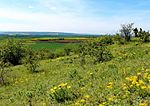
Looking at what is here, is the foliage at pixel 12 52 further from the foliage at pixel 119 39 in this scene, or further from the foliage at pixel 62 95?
the foliage at pixel 62 95

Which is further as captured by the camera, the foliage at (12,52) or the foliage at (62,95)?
the foliage at (12,52)

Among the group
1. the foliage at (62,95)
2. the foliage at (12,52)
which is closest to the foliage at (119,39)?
the foliage at (12,52)

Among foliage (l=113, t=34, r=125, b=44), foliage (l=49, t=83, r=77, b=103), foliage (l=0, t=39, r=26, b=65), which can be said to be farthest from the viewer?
foliage (l=0, t=39, r=26, b=65)

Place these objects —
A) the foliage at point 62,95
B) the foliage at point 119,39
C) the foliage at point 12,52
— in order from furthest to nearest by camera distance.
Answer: the foliage at point 12,52 → the foliage at point 119,39 → the foliage at point 62,95

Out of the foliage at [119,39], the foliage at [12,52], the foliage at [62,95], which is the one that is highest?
the foliage at [119,39]

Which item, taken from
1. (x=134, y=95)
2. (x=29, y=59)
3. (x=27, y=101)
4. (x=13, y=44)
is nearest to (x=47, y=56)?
(x=13, y=44)

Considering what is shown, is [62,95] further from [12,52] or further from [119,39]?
[12,52]

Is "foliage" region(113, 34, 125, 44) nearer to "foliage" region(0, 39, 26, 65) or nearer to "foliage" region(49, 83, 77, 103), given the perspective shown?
"foliage" region(0, 39, 26, 65)

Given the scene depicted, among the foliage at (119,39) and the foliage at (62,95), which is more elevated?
the foliage at (119,39)

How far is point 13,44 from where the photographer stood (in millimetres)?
54688

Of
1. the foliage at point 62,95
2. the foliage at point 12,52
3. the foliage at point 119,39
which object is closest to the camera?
the foliage at point 62,95

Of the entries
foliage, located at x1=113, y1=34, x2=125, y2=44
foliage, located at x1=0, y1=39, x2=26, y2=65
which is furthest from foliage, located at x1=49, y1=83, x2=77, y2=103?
foliage, located at x1=0, y1=39, x2=26, y2=65

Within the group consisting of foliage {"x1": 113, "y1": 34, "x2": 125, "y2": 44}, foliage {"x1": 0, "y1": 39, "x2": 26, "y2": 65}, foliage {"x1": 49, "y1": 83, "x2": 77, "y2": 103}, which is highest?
foliage {"x1": 113, "y1": 34, "x2": 125, "y2": 44}

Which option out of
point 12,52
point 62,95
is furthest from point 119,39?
point 62,95
